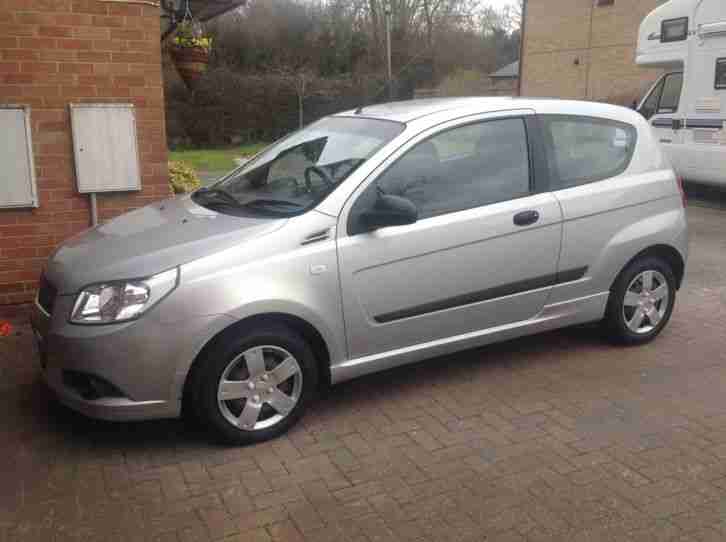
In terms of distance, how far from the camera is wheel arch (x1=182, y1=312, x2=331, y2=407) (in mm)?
3684

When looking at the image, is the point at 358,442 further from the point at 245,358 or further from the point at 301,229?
the point at 301,229

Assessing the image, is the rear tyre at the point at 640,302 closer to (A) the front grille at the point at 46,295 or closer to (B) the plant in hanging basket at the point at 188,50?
(A) the front grille at the point at 46,295

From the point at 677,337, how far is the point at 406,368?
6.84ft

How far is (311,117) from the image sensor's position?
26891 millimetres

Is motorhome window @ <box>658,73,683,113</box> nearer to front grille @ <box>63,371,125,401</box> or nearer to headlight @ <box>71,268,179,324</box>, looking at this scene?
headlight @ <box>71,268,179,324</box>

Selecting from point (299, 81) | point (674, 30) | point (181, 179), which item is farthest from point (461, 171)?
point (299, 81)

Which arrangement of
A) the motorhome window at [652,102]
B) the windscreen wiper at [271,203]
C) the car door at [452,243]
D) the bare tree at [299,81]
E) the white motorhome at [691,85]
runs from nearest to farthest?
1. the car door at [452,243]
2. the windscreen wiper at [271,203]
3. the white motorhome at [691,85]
4. the motorhome window at [652,102]
5. the bare tree at [299,81]

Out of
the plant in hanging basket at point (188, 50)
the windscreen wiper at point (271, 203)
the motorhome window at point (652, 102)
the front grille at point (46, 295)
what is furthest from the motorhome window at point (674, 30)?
the front grille at point (46, 295)

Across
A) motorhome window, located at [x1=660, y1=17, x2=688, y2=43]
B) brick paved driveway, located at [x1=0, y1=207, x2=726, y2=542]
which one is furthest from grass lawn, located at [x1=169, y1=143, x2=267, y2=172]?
brick paved driveway, located at [x1=0, y1=207, x2=726, y2=542]

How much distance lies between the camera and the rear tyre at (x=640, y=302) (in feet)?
16.6

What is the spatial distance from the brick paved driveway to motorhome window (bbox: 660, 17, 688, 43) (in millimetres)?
8695

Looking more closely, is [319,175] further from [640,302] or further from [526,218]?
[640,302]

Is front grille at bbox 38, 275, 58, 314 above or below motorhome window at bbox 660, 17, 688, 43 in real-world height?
below

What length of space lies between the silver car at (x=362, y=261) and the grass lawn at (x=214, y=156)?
12.8m
